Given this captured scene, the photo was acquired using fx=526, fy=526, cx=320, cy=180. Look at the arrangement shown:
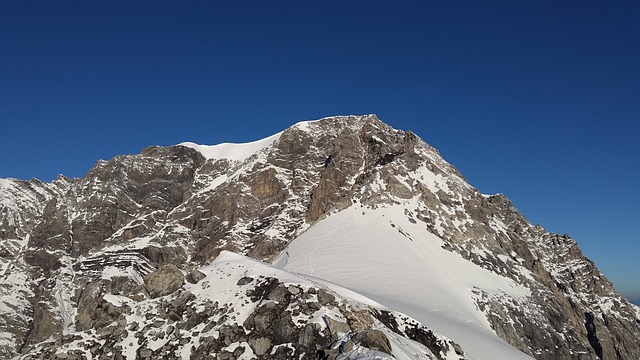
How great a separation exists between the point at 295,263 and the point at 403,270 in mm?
12662

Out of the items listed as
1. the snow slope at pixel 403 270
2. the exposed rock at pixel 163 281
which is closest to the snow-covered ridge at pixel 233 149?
the snow slope at pixel 403 270

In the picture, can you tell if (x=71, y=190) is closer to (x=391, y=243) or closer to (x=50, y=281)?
(x=50, y=281)

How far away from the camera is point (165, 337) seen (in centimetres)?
3250

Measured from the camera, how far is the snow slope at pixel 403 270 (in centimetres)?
4906

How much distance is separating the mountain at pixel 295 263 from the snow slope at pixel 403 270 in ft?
1.09

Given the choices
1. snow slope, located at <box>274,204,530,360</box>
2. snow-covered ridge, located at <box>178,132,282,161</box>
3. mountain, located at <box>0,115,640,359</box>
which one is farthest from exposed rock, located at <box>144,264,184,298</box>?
snow-covered ridge, located at <box>178,132,282,161</box>

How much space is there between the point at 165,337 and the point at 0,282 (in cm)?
10584

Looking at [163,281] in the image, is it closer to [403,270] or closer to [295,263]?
[295,263]

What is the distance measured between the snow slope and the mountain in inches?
13.1

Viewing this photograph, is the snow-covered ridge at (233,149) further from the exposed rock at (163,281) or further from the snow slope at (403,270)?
the exposed rock at (163,281)

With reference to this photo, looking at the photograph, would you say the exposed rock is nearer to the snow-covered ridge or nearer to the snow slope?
the snow slope

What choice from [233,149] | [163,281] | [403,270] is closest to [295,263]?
[403,270]

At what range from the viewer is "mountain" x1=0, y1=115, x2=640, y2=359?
3219 centimetres

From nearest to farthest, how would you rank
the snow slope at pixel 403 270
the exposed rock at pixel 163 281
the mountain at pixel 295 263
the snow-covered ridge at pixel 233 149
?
1. the mountain at pixel 295 263
2. the exposed rock at pixel 163 281
3. the snow slope at pixel 403 270
4. the snow-covered ridge at pixel 233 149
